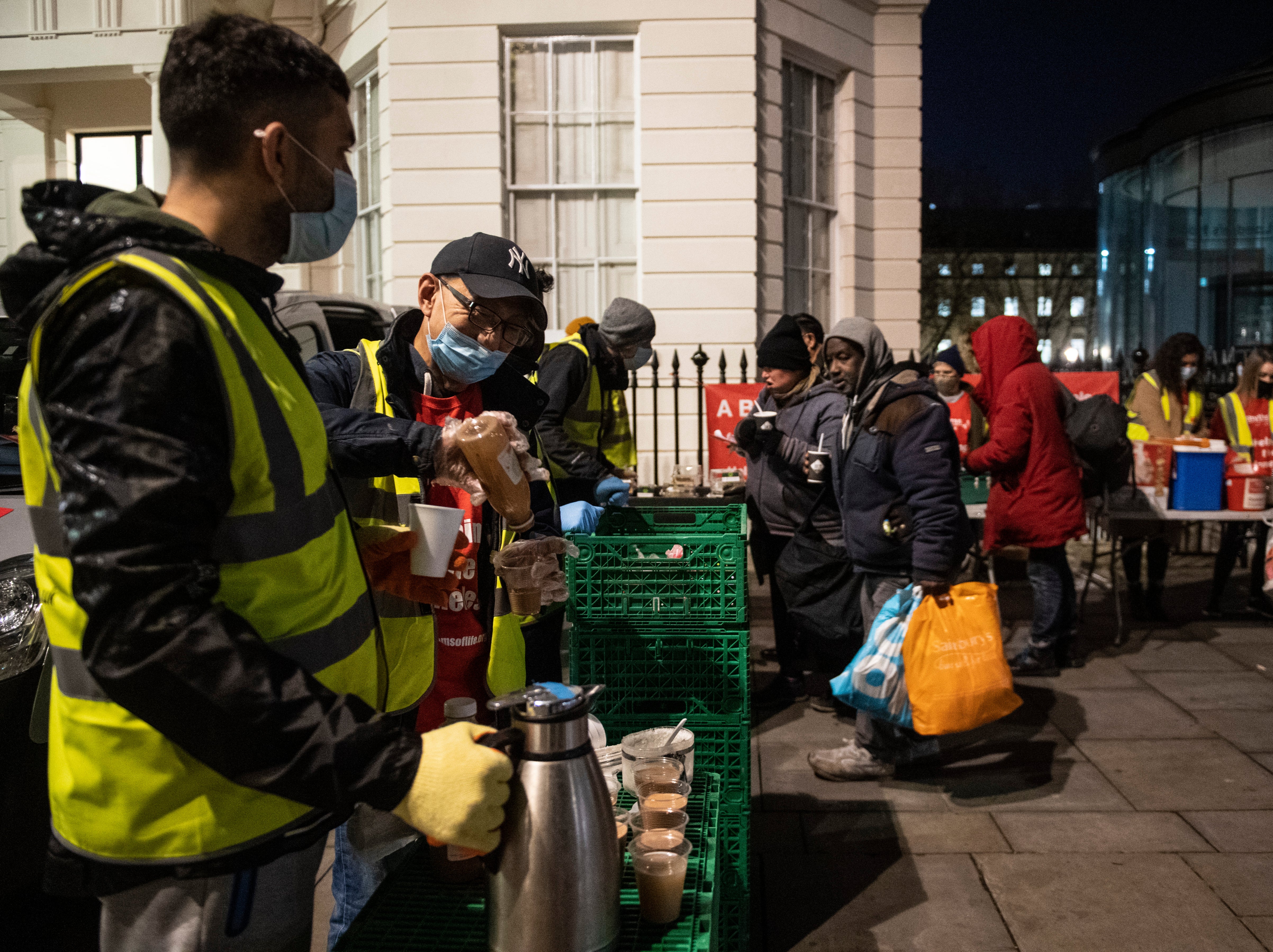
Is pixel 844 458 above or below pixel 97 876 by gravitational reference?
above

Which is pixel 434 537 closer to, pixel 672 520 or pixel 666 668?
pixel 666 668

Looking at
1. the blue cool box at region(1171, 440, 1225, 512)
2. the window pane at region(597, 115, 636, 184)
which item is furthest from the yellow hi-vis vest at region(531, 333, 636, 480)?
the window pane at region(597, 115, 636, 184)

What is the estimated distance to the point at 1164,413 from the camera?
8.08 m

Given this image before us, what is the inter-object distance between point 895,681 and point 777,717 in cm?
163

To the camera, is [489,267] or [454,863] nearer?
[454,863]

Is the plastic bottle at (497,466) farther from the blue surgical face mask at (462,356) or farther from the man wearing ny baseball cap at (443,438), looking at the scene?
the blue surgical face mask at (462,356)

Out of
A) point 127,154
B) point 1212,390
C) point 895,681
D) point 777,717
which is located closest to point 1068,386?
point 1212,390

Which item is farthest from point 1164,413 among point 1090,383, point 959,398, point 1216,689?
point 1216,689

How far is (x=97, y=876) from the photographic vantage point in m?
1.39

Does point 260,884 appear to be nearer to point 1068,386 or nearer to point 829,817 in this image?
point 829,817

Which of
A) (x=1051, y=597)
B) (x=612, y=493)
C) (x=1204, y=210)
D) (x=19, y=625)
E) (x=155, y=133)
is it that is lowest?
(x=1051, y=597)

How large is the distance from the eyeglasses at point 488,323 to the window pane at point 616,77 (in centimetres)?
840

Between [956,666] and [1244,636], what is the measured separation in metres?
4.55

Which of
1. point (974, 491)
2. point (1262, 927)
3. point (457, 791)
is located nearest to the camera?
point (457, 791)
